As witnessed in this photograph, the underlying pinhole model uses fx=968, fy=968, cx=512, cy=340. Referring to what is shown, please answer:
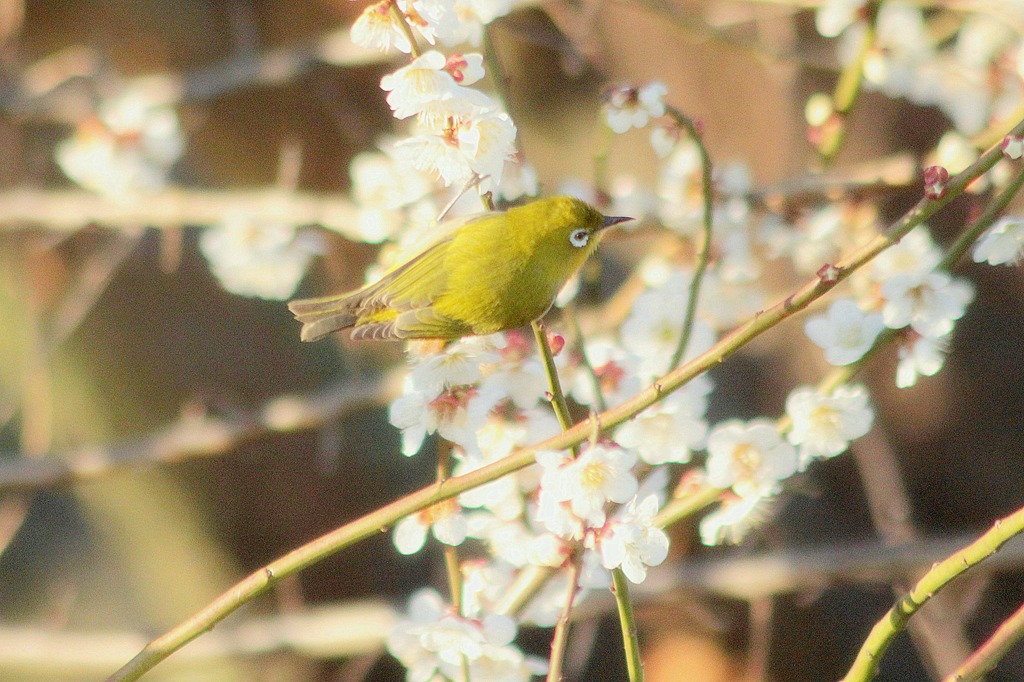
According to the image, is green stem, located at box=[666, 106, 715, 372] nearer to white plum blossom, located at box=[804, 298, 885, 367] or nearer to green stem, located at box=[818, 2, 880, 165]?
white plum blossom, located at box=[804, 298, 885, 367]

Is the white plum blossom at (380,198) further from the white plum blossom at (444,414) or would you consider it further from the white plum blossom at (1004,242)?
the white plum blossom at (1004,242)

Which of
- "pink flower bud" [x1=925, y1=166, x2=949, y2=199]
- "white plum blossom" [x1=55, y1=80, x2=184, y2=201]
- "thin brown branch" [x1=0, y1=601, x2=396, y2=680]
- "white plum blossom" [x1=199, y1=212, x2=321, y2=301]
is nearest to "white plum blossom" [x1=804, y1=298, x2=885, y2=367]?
"pink flower bud" [x1=925, y1=166, x2=949, y2=199]

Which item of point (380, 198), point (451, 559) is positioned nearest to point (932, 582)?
point (451, 559)

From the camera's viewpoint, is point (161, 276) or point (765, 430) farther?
point (161, 276)

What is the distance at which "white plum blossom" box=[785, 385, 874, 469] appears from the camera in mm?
1428

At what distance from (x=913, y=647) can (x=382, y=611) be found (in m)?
1.95

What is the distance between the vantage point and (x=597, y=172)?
1818mm

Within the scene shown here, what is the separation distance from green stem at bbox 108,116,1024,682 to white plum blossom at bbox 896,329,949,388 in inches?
13.6

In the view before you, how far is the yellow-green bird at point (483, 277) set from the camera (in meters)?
1.51

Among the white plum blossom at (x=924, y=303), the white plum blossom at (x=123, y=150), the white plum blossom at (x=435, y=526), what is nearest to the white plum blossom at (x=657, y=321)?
the white plum blossom at (x=924, y=303)

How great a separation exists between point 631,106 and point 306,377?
10.4 ft

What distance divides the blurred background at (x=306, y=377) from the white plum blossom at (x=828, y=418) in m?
0.53

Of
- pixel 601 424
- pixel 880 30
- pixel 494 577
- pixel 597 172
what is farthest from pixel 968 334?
pixel 601 424

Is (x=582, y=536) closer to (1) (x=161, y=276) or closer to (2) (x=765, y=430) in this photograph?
(2) (x=765, y=430)
